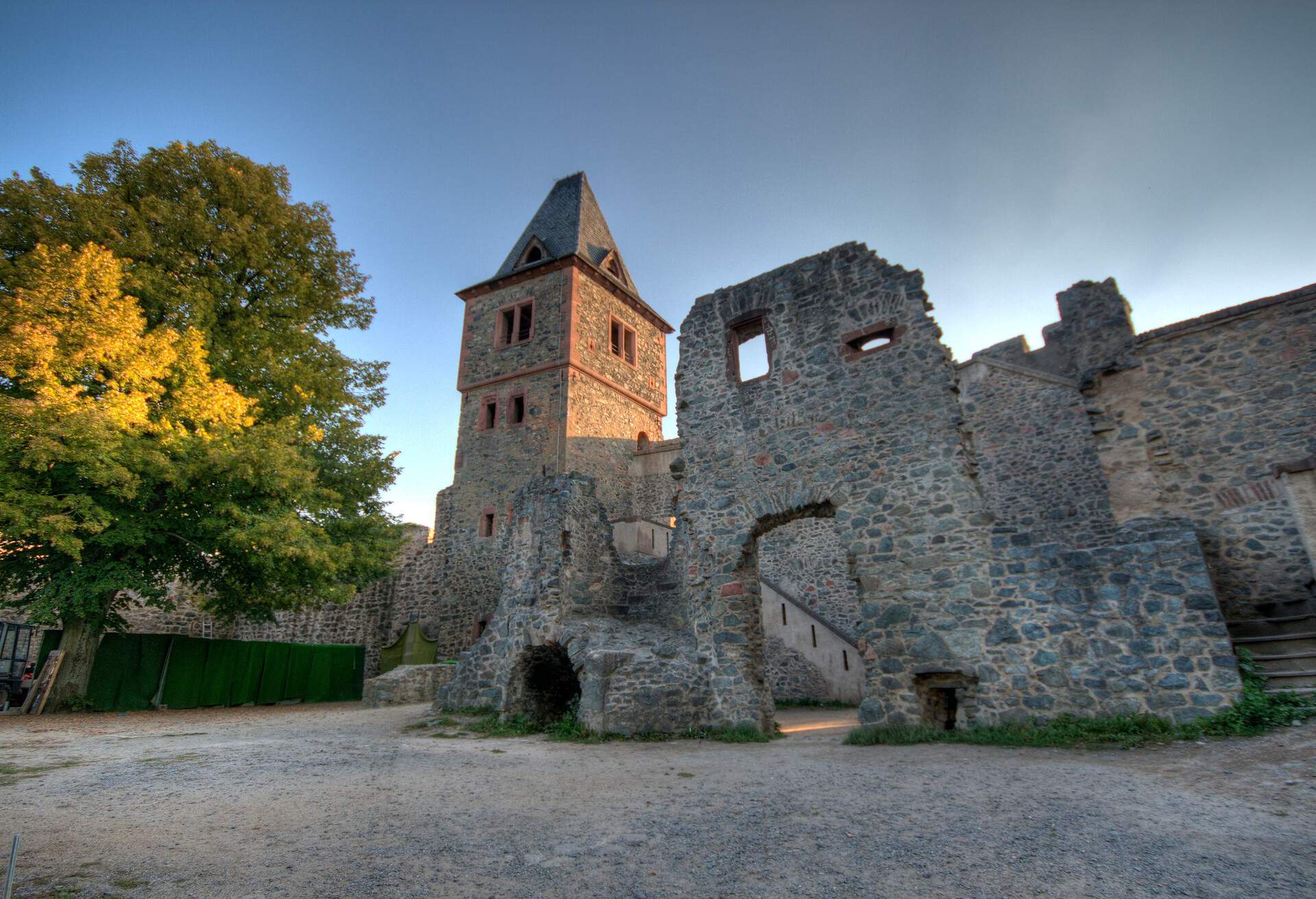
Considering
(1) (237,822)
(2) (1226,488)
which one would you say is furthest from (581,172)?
(1) (237,822)

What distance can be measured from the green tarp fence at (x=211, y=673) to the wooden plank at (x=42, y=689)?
0.71 metres

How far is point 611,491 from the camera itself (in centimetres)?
2180

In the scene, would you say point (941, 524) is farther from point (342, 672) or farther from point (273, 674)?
point (342, 672)

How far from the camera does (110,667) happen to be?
13.3 metres

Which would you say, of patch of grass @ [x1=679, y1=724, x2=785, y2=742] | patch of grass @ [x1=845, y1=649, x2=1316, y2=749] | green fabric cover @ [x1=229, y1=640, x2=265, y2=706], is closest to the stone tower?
green fabric cover @ [x1=229, y1=640, x2=265, y2=706]

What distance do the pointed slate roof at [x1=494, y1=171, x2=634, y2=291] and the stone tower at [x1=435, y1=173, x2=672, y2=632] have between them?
0.07m

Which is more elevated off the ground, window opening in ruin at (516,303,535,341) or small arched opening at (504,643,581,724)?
window opening in ruin at (516,303,535,341)

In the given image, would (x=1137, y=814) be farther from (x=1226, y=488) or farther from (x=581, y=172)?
(x=581, y=172)

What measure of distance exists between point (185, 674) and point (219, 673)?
85 cm

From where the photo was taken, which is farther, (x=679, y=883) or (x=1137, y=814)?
(x=1137, y=814)

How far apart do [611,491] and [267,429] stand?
11370mm

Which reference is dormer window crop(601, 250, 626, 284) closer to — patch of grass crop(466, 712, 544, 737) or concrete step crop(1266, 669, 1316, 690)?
patch of grass crop(466, 712, 544, 737)

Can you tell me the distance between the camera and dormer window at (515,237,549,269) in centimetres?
2428

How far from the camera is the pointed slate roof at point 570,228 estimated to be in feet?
79.2
